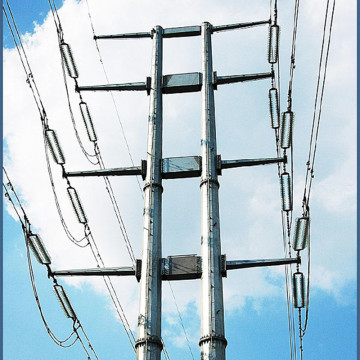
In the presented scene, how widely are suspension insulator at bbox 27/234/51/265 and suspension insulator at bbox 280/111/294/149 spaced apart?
23.2ft

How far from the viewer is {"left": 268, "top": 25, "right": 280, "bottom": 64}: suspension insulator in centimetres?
1955

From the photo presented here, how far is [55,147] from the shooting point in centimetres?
1916

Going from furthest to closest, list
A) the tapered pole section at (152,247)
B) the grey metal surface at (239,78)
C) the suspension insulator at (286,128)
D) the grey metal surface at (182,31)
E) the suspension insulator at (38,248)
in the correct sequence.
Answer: the grey metal surface at (182,31)
the grey metal surface at (239,78)
the suspension insulator at (286,128)
the suspension insulator at (38,248)
the tapered pole section at (152,247)

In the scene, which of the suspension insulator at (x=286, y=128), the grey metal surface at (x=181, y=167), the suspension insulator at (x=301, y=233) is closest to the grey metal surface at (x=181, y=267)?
the suspension insulator at (x=301, y=233)

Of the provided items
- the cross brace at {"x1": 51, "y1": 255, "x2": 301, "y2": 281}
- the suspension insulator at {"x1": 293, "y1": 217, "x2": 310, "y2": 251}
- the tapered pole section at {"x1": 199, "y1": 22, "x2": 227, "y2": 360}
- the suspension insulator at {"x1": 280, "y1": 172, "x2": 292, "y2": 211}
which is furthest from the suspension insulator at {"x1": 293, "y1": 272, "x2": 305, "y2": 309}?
the tapered pole section at {"x1": 199, "y1": 22, "x2": 227, "y2": 360}

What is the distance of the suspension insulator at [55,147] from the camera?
1873cm

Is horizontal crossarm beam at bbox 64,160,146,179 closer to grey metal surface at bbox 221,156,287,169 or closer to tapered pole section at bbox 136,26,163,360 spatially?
tapered pole section at bbox 136,26,163,360

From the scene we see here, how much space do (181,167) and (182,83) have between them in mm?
3728

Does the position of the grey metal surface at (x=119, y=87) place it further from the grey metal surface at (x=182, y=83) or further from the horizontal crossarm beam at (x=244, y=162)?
the horizontal crossarm beam at (x=244, y=162)

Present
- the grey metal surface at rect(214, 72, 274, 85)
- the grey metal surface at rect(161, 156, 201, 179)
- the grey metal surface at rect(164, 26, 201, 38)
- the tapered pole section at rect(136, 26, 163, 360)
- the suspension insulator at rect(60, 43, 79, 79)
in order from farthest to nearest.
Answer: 1. the grey metal surface at rect(164, 26, 201, 38)
2. the grey metal surface at rect(214, 72, 274, 85)
3. the suspension insulator at rect(60, 43, 79, 79)
4. the grey metal surface at rect(161, 156, 201, 179)
5. the tapered pole section at rect(136, 26, 163, 360)

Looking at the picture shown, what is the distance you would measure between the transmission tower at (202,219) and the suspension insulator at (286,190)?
65cm

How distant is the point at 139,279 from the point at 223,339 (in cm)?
280

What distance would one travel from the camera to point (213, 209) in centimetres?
1788

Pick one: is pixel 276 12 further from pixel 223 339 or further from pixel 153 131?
pixel 223 339
